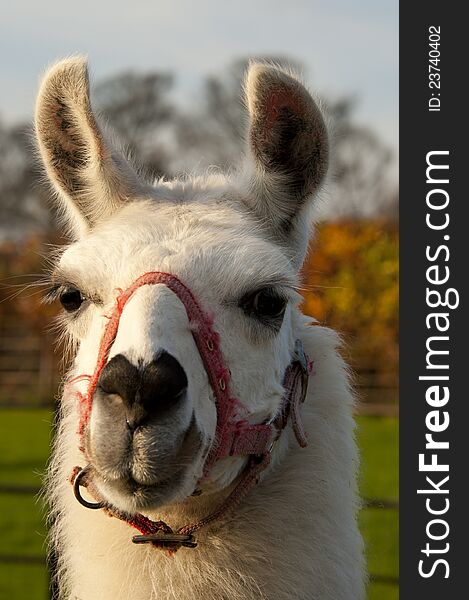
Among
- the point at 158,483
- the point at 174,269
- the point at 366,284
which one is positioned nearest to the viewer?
the point at 158,483

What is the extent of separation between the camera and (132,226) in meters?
3.46

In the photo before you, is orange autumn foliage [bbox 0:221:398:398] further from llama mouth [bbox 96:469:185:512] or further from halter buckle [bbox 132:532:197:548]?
llama mouth [bbox 96:469:185:512]

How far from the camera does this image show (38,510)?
16219mm

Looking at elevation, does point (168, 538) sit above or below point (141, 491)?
below

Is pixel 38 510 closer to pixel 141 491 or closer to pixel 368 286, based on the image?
pixel 141 491

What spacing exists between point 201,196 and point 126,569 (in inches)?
61.1

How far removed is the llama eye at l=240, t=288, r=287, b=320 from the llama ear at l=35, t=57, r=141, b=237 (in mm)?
792

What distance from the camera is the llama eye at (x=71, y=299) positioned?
3477 mm

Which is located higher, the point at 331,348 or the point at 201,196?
the point at 201,196

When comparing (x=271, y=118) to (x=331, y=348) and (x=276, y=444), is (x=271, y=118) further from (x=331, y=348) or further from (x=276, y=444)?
(x=276, y=444)

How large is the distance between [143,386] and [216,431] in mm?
465

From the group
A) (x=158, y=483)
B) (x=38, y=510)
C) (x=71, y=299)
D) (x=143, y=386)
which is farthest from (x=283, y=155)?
(x=38, y=510)

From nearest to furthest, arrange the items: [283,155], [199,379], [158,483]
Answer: [158,483] → [199,379] → [283,155]

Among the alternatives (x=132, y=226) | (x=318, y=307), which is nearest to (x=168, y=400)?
(x=132, y=226)
